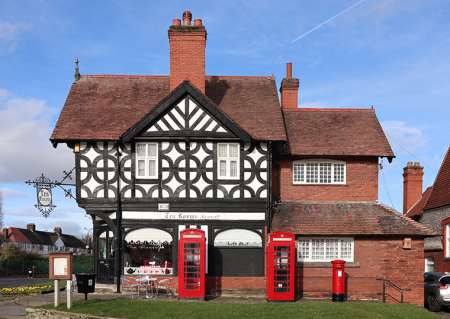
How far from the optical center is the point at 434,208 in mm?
32281

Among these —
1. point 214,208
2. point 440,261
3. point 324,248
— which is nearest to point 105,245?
→ point 214,208

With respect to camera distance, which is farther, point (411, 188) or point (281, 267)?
point (411, 188)

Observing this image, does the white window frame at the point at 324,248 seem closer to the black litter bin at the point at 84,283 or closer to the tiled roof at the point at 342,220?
the tiled roof at the point at 342,220

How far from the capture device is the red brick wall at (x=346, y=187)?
2405 cm

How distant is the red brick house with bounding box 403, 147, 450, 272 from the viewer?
30.5 meters

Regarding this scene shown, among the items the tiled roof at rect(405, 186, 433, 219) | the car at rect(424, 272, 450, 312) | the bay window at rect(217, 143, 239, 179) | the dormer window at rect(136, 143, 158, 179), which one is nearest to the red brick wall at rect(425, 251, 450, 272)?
the tiled roof at rect(405, 186, 433, 219)

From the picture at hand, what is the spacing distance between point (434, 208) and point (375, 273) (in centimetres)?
1180

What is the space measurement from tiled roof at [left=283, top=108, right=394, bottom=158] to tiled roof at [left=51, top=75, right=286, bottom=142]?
1428 millimetres

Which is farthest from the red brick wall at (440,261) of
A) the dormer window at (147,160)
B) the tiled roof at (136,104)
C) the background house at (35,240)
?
the background house at (35,240)

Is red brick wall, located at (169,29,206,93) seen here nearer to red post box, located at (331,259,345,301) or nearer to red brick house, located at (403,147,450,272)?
red post box, located at (331,259,345,301)

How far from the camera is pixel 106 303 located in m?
18.0

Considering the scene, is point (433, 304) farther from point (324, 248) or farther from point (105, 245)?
point (105, 245)

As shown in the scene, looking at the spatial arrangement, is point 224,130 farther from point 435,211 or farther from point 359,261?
point 435,211

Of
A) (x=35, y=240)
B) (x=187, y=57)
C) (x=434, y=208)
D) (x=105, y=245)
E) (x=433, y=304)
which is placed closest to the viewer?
(x=433, y=304)
